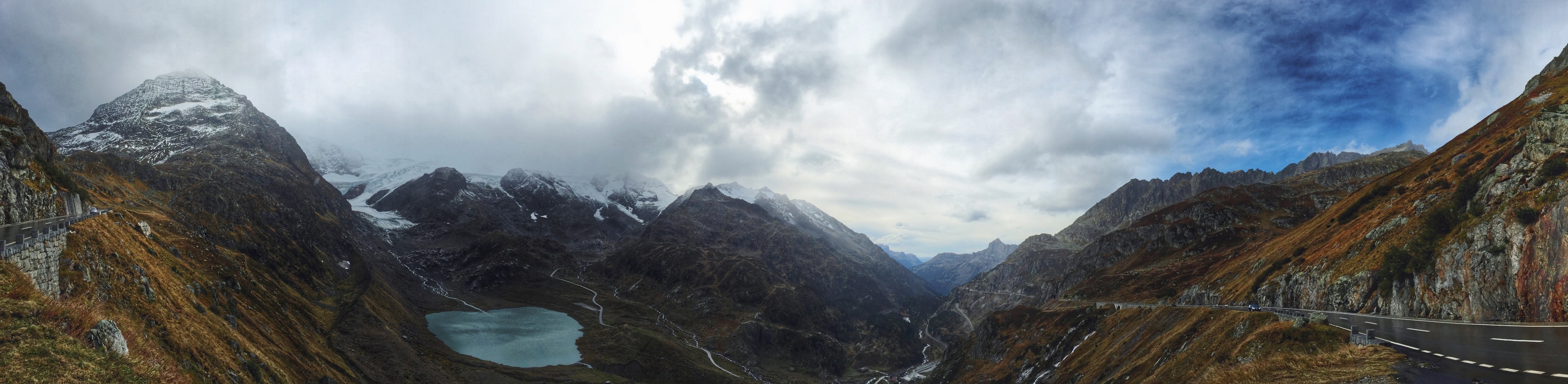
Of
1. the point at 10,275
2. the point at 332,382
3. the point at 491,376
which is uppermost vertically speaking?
the point at 10,275

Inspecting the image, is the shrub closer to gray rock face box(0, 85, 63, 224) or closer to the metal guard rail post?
the metal guard rail post

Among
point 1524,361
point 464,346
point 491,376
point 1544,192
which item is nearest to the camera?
point 1524,361

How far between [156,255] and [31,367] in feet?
237

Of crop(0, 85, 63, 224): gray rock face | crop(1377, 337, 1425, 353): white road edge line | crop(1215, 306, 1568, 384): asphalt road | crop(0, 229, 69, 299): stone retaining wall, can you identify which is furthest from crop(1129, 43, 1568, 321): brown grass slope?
crop(0, 85, 63, 224): gray rock face

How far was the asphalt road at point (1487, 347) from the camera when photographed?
24328 mm

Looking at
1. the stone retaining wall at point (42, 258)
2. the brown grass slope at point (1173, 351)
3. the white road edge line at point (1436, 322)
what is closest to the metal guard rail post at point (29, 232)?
the stone retaining wall at point (42, 258)

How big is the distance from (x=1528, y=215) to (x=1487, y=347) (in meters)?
20.8

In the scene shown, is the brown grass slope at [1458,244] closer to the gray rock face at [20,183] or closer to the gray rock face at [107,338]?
the gray rock face at [107,338]

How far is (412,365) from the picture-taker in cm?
13538

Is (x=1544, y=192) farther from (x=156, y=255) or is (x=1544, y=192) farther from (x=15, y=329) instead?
(x=156, y=255)

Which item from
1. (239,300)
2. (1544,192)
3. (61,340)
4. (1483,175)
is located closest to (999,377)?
(1483,175)

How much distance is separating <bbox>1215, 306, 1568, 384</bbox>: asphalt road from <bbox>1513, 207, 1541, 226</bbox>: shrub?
8.56 meters

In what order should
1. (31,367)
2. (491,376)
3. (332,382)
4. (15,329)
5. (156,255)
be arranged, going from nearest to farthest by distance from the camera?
(31,367), (15,329), (156,255), (332,382), (491,376)

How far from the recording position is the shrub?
40.3 meters
